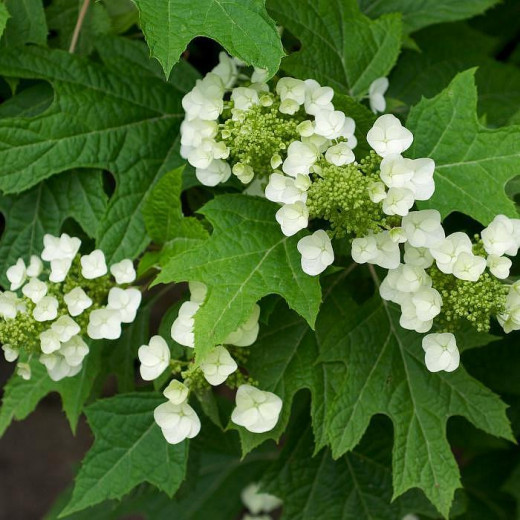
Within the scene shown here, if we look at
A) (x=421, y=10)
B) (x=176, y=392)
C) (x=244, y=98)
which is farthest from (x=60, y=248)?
(x=421, y=10)

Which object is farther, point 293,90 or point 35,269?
point 35,269

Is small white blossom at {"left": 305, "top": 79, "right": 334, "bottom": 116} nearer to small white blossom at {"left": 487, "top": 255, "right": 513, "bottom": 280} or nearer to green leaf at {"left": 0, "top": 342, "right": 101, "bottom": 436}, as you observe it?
small white blossom at {"left": 487, "top": 255, "right": 513, "bottom": 280}

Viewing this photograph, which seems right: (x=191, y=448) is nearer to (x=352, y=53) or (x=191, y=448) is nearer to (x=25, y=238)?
(x=25, y=238)

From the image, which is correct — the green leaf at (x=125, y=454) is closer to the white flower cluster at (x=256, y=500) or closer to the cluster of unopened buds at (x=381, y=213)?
the cluster of unopened buds at (x=381, y=213)

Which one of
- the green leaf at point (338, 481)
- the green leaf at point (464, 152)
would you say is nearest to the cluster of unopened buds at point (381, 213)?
the green leaf at point (464, 152)

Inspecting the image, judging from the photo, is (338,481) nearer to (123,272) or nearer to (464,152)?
(123,272)

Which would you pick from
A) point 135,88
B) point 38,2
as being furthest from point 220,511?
point 38,2
